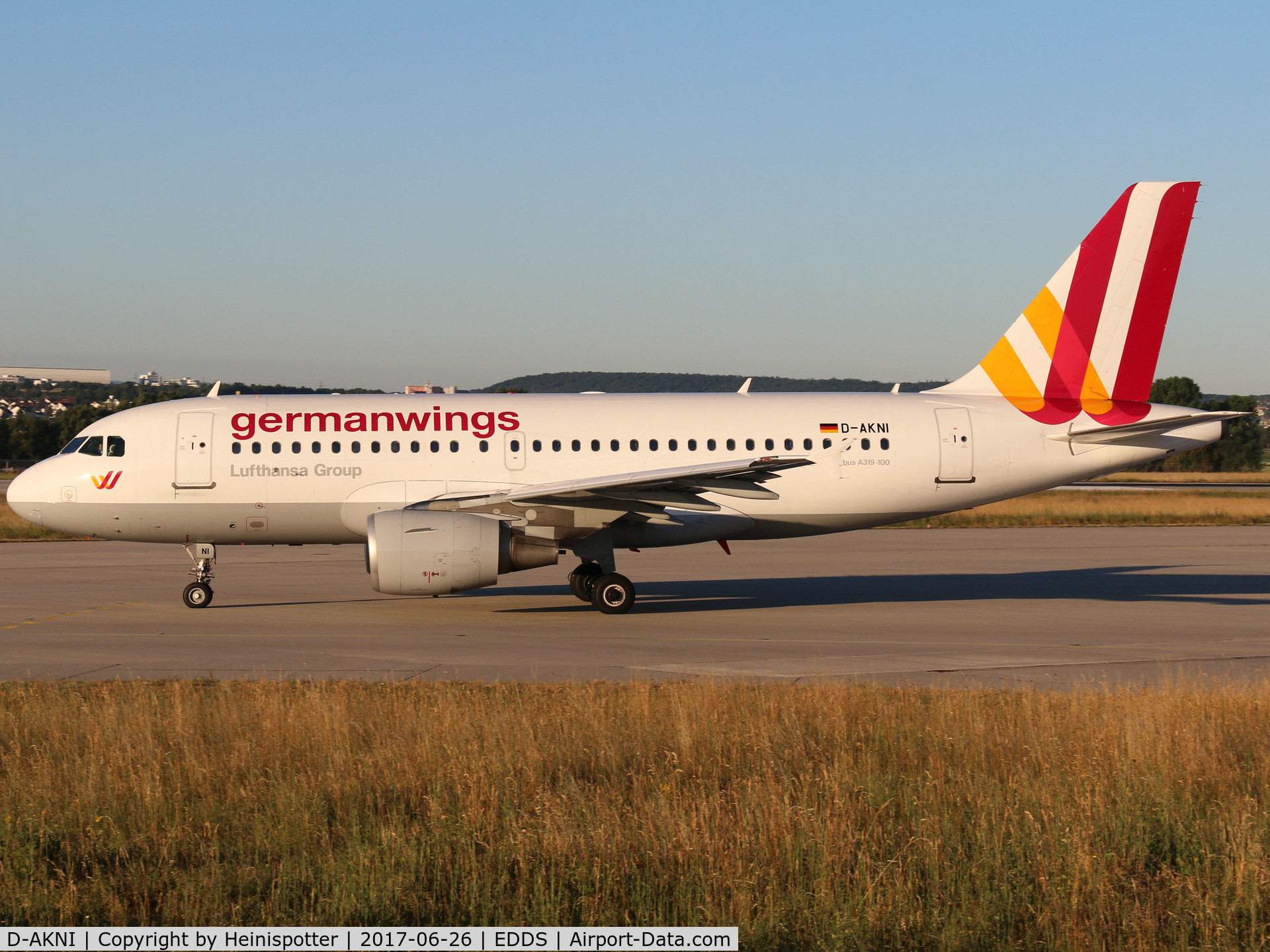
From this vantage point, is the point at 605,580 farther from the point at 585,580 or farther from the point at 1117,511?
the point at 1117,511

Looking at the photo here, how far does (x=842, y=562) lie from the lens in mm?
28969

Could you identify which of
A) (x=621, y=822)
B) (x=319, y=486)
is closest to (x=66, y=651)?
(x=319, y=486)

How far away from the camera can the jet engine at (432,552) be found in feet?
59.0

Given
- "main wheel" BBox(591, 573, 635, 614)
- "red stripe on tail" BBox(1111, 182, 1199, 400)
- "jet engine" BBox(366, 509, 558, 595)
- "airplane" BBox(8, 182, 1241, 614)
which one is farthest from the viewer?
"red stripe on tail" BBox(1111, 182, 1199, 400)

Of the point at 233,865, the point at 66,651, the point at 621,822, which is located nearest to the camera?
the point at 233,865

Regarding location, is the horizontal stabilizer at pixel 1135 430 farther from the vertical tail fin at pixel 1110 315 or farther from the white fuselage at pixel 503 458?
the vertical tail fin at pixel 1110 315

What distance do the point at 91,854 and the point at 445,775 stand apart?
242 centimetres

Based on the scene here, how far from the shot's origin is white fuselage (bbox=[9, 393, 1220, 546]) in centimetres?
2064

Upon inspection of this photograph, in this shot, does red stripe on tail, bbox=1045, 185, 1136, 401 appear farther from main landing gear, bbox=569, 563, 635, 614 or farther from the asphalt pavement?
main landing gear, bbox=569, 563, 635, 614

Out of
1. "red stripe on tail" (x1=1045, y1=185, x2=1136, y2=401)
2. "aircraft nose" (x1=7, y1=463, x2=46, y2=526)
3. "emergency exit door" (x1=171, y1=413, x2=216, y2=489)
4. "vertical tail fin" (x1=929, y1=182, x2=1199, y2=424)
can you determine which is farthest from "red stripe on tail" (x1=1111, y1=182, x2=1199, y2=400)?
"aircraft nose" (x1=7, y1=463, x2=46, y2=526)

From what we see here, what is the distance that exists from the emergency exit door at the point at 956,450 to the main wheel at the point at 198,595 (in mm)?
13542

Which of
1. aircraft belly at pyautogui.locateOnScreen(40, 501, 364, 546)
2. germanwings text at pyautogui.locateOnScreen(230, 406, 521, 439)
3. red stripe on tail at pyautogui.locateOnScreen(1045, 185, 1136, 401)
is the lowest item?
aircraft belly at pyautogui.locateOnScreen(40, 501, 364, 546)

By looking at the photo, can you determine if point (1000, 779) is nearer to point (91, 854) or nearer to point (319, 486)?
point (91, 854)

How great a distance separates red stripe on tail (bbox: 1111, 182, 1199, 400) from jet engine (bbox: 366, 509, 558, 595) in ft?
40.4
